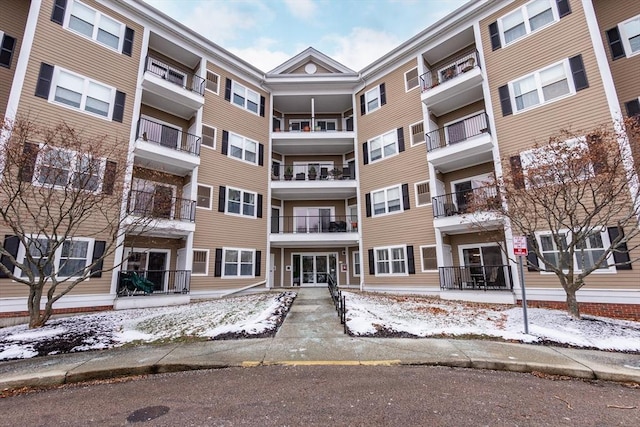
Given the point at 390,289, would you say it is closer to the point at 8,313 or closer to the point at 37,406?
the point at 37,406

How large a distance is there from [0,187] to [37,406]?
28.9 feet

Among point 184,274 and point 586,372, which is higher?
point 184,274

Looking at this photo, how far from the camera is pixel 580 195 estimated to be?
10.2 meters

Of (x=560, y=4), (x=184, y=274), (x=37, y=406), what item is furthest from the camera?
(x=184, y=274)

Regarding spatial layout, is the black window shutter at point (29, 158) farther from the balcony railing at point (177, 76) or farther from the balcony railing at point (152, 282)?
the balcony railing at point (177, 76)

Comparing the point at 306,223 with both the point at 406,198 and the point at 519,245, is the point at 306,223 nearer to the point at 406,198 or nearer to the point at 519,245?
the point at 406,198

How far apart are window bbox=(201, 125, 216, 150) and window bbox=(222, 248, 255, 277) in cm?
612

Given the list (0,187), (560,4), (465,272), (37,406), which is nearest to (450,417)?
(37,406)

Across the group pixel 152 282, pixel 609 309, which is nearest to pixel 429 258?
pixel 609 309

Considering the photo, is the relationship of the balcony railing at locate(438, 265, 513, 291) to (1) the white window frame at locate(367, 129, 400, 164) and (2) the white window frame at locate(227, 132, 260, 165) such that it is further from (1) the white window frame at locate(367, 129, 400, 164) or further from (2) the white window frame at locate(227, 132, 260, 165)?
(2) the white window frame at locate(227, 132, 260, 165)

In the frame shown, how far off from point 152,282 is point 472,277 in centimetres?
1581

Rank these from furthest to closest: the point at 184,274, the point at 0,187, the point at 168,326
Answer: the point at 184,274 < the point at 0,187 < the point at 168,326

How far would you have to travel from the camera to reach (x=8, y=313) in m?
10.2

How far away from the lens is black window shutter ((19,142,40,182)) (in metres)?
8.80
